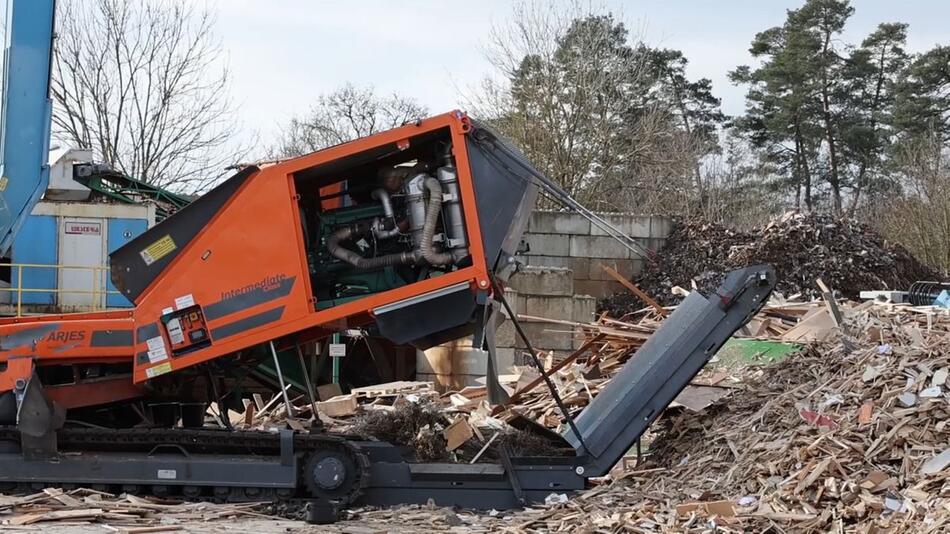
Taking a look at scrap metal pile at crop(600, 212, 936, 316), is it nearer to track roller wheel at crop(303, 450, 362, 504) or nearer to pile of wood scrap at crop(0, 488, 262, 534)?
track roller wheel at crop(303, 450, 362, 504)

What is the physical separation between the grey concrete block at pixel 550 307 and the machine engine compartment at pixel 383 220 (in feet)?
27.0

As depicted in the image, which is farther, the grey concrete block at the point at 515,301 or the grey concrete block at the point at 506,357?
the grey concrete block at the point at 515,301

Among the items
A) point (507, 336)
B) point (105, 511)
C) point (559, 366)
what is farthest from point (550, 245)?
point (105, 511)

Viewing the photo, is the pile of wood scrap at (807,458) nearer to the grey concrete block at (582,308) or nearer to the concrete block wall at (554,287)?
the concrete block wall at (554,287)

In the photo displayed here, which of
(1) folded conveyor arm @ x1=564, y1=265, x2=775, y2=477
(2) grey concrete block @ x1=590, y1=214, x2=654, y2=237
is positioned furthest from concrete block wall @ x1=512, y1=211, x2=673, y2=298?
(1) folded conveyor arm @ x1=564, y1=265, x2=775, y2=477

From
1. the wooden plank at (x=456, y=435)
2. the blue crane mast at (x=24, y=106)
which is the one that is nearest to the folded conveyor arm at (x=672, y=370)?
the wooden plank at (x=456, y=435)

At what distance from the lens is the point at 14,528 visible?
6484 millimetres

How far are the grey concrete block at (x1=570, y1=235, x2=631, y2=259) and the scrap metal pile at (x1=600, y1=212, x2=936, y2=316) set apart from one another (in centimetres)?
A: 67

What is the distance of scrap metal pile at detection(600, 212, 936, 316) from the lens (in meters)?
17.6

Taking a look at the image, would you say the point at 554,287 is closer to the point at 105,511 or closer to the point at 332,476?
the point at 332,476

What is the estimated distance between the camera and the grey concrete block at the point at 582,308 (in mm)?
15922

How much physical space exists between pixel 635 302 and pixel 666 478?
36.9ft

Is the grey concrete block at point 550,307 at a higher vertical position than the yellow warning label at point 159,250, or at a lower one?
lower

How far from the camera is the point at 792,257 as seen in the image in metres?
17.8
